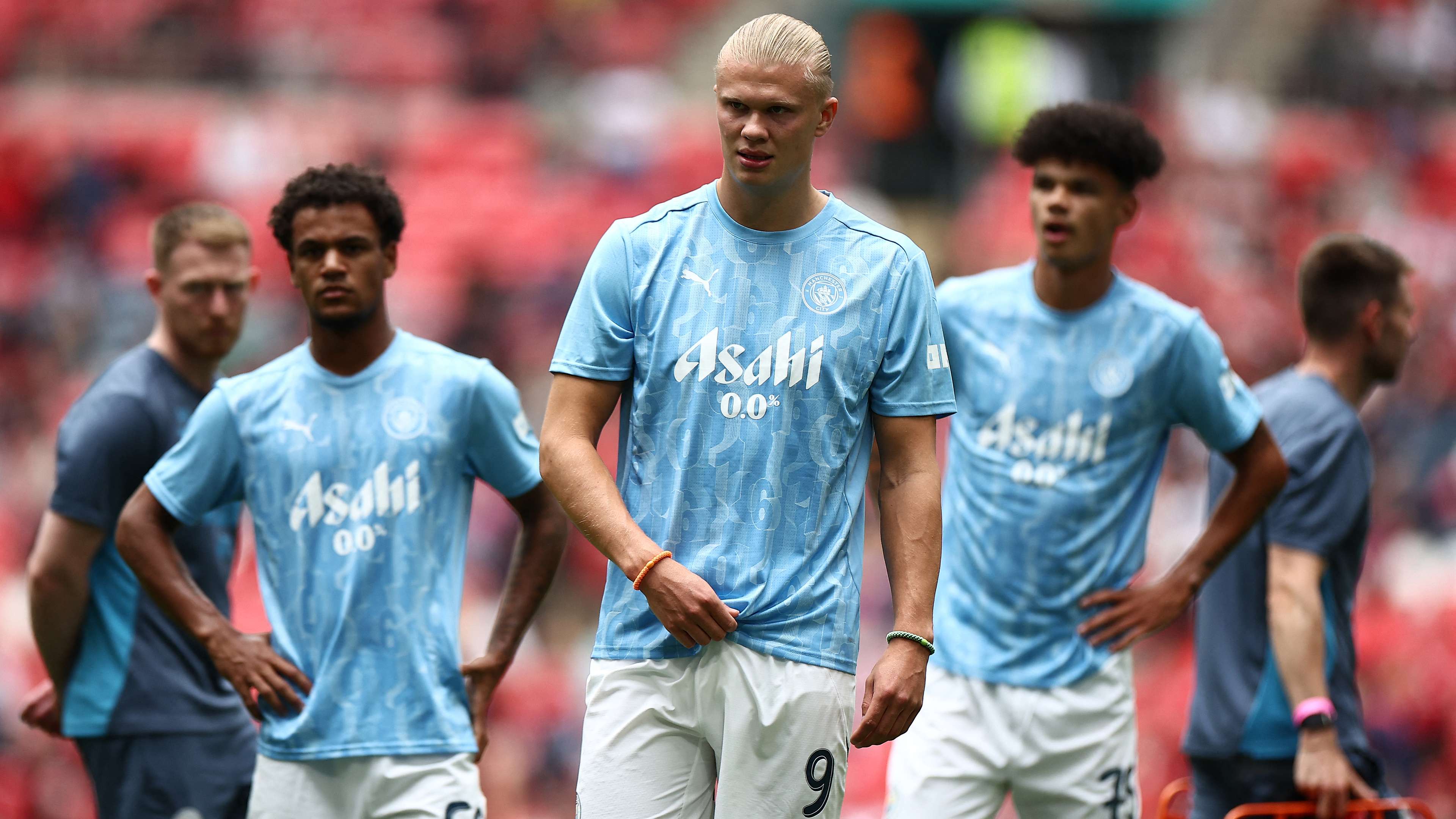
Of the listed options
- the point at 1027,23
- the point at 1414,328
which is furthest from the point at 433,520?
the point at 1027,23

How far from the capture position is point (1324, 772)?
15.4ft

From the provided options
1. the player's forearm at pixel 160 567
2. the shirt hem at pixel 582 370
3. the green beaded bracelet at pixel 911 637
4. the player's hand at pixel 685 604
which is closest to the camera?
the player's hand at pixel 685 604

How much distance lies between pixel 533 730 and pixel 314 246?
613 centimetres

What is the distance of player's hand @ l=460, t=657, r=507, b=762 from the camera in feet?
14.3

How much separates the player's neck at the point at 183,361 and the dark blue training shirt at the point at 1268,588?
3.16 m

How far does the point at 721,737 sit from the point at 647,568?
0.47 meters

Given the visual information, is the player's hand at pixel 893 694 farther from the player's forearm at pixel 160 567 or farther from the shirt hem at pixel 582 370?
the player's forearm at pixel 160 567

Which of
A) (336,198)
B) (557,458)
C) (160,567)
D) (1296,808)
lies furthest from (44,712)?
(1296,808)

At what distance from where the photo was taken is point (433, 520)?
4227mm

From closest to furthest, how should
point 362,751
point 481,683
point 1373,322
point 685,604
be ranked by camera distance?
point 685,604 → point 362,751 → point 481,683 → point 1373,322

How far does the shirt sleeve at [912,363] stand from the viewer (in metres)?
3.53

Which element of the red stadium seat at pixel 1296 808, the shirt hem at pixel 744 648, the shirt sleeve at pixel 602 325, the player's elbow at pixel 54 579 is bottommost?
the red stadium seat at pixel 1296 808

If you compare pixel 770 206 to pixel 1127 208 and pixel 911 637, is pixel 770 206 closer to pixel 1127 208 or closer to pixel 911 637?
pixel 911 637

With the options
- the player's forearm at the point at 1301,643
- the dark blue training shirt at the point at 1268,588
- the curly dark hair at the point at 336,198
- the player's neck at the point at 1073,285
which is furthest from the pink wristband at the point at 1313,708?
the curly dark hair at the point at 336,198
